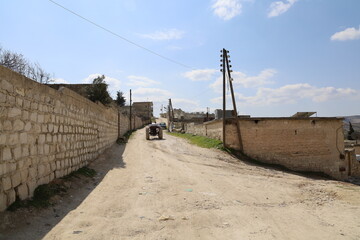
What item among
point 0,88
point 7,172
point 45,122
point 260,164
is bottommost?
point 260,164

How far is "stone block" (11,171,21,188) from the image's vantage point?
179 inches

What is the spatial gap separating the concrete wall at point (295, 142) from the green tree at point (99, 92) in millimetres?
13528

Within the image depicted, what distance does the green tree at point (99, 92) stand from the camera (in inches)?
1069

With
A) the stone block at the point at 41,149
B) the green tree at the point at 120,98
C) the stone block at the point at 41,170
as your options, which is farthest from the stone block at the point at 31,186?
the green tree at the point at 120,98

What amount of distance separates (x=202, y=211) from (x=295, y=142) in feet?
48.3

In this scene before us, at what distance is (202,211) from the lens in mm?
5547

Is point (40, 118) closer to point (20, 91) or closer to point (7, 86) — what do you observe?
point (20, 91)

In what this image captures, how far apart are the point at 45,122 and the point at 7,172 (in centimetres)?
192

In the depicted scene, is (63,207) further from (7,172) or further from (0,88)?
(0,88)

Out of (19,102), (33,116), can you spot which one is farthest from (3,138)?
(33,116)

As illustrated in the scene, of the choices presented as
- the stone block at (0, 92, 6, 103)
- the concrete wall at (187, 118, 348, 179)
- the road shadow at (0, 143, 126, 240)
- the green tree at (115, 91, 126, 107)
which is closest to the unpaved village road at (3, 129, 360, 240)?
the road shadow at (0, 143, 126, 240)

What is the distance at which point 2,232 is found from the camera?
3.84 metres

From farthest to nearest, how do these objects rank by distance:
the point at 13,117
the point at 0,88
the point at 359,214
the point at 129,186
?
the point at 129,186
the point at 359,214
the point at 13,117
the point at 0,88

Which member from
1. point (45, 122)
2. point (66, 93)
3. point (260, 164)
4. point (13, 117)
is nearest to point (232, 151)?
point (260, 164)
